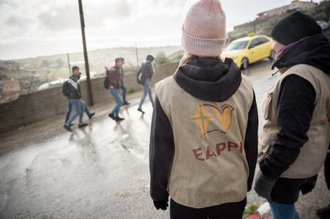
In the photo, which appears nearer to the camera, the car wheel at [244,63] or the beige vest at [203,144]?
the beige vest at [203,144]

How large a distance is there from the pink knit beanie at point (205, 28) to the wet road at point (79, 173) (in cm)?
229

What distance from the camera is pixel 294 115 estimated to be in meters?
1.45

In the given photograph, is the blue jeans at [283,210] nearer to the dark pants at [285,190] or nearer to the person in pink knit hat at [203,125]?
the dark pants at [285,190]

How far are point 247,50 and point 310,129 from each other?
10.9 m

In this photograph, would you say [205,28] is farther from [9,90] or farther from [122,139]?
[9,90]

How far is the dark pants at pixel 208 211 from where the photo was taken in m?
1.33

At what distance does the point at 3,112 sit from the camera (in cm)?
736

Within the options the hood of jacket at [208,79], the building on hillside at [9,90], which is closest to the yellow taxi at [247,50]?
the building on hillside at [9,90]

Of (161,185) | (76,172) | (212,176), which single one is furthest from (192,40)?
(76,172)

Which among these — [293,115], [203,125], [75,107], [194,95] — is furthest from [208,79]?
[75,107]

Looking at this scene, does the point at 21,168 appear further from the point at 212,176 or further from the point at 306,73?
the point at 306,73

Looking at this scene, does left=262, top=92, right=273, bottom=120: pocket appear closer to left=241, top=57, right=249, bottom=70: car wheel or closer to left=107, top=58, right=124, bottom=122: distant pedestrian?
left=107, top=58, right=124, bottom=122: distant pedestrian

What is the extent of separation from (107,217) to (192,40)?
2524 mm

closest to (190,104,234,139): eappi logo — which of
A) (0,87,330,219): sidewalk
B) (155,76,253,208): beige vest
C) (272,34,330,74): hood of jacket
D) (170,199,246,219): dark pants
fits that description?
(155,76,253,208): beige vest
